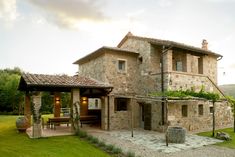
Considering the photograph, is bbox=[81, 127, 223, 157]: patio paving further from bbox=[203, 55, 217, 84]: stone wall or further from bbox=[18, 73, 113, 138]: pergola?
bbox=[203, 55, 217, 84]: stone wall

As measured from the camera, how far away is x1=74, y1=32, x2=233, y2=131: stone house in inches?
673

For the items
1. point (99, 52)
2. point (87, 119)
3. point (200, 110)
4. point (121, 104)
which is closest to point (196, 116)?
point (200, 110)

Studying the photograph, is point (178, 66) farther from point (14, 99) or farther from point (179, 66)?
point (14, 99)

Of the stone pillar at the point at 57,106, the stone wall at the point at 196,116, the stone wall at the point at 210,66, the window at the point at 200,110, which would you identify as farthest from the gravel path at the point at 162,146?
the stone wall at the point at 210,66

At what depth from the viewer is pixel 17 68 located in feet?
145

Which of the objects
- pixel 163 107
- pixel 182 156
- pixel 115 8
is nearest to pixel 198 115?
pixel 163 107

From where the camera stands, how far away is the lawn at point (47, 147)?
10.7 m

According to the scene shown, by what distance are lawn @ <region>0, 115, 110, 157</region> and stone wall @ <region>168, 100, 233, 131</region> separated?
22.2 ft

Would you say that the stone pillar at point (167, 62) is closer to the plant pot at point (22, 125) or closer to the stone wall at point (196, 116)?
the stone wall at point (196, 116)

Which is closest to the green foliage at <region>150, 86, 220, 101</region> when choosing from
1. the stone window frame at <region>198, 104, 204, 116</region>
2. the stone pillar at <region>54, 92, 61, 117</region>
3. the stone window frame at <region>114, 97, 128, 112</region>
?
the stone window frame at <region>198, 104, 204, 116</region>

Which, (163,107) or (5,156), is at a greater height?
(163,107)

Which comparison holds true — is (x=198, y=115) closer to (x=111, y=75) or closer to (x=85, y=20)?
(x=111, y=75)

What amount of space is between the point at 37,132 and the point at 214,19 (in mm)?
13849

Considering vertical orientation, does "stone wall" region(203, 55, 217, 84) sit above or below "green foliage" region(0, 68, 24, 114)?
above
